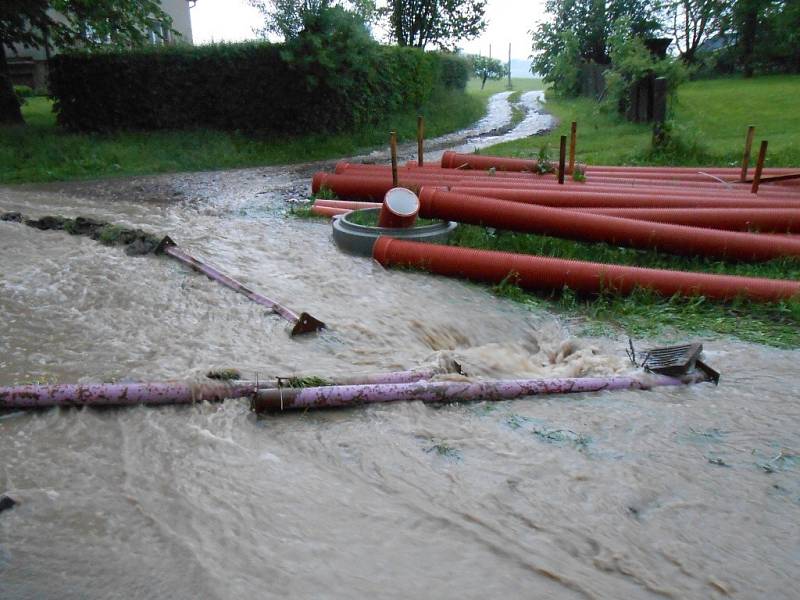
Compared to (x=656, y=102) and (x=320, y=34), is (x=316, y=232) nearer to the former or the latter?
(x=320, y=34)

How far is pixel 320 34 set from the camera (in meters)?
16.9

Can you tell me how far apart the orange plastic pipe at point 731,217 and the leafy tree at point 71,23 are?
45.7ft

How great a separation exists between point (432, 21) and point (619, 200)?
87.3 feet

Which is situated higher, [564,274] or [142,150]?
[142,150]

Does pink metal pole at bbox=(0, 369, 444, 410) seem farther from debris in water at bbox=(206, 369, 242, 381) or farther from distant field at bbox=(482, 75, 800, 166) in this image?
distant field at bbox=(482, 75, 800, 166)

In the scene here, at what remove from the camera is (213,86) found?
17.4m

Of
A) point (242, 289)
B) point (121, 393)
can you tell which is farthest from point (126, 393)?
point (242, 289)

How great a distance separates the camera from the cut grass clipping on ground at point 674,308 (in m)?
5.86

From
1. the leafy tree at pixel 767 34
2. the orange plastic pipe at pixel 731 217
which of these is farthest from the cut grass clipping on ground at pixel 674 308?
the leafy tree at pixel 767 34

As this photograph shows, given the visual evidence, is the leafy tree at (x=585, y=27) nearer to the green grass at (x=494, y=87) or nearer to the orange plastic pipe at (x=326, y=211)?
the green grass at (x=494, y=87)

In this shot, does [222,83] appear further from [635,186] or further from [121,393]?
[121,393]

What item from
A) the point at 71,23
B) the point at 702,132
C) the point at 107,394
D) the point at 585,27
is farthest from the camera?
the point at 585,27

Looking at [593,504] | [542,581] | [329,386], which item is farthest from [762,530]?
[329,386]

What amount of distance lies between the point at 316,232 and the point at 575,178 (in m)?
3.91
